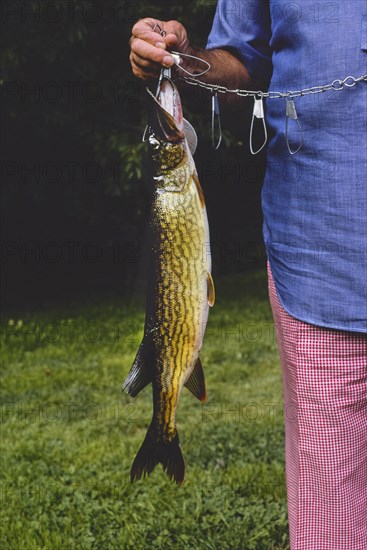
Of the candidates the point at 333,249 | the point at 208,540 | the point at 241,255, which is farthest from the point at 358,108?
the point at 241,255

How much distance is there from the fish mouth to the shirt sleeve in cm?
49

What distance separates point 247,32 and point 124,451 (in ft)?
9.97

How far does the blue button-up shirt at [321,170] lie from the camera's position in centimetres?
191

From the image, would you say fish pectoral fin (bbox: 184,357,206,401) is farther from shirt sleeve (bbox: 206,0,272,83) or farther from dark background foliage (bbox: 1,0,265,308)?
dark background foliage (bbox: 1,0,265,308)

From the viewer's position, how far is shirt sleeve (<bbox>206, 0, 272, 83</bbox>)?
7.32ft

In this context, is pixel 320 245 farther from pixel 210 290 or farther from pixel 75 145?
pixel 75 145

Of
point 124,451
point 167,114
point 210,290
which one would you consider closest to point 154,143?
point 167,114

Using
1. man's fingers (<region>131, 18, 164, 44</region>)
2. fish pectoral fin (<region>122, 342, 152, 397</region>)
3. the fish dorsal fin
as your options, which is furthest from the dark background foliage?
fish pectoral fin (<region>122, 342, 152, 397</region>)

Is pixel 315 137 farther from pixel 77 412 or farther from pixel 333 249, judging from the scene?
pixel 77 412

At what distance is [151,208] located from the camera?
1.81 m

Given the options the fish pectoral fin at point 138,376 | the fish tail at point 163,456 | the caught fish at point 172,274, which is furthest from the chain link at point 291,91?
the fish tail at point 163,456

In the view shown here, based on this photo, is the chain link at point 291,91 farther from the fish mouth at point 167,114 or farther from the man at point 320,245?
the fish mouth at point 167,114

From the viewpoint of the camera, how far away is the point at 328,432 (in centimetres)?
200

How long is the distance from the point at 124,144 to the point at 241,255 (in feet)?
16.7
